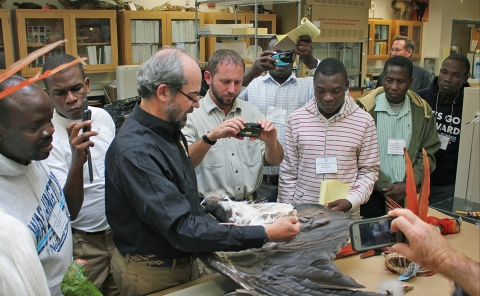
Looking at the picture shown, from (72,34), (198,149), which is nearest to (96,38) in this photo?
(72,34)

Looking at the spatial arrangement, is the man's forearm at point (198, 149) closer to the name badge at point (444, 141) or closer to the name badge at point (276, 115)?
the name badge at point (276, 115)

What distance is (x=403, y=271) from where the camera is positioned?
5.16 feet

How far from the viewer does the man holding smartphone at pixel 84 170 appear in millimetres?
1854

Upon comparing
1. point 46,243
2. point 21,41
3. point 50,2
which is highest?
point 50,2

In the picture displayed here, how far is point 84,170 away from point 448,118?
2.31 meters

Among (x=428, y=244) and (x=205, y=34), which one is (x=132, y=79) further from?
(x=428, y=244)

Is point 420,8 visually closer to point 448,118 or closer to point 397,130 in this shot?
point 448,118

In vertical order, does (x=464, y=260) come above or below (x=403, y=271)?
above

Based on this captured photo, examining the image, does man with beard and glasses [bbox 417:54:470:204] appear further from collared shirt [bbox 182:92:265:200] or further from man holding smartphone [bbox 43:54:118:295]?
man holding smartphone [bbox 43:54:118:295]

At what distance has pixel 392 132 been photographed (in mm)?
2588

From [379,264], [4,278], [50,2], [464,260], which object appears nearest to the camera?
[4,278]

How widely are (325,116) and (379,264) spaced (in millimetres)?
867

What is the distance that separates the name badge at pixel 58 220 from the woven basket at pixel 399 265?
1167 millimetres

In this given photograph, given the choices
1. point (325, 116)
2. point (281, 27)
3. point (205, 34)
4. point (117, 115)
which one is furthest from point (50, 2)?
point (325, 116)
